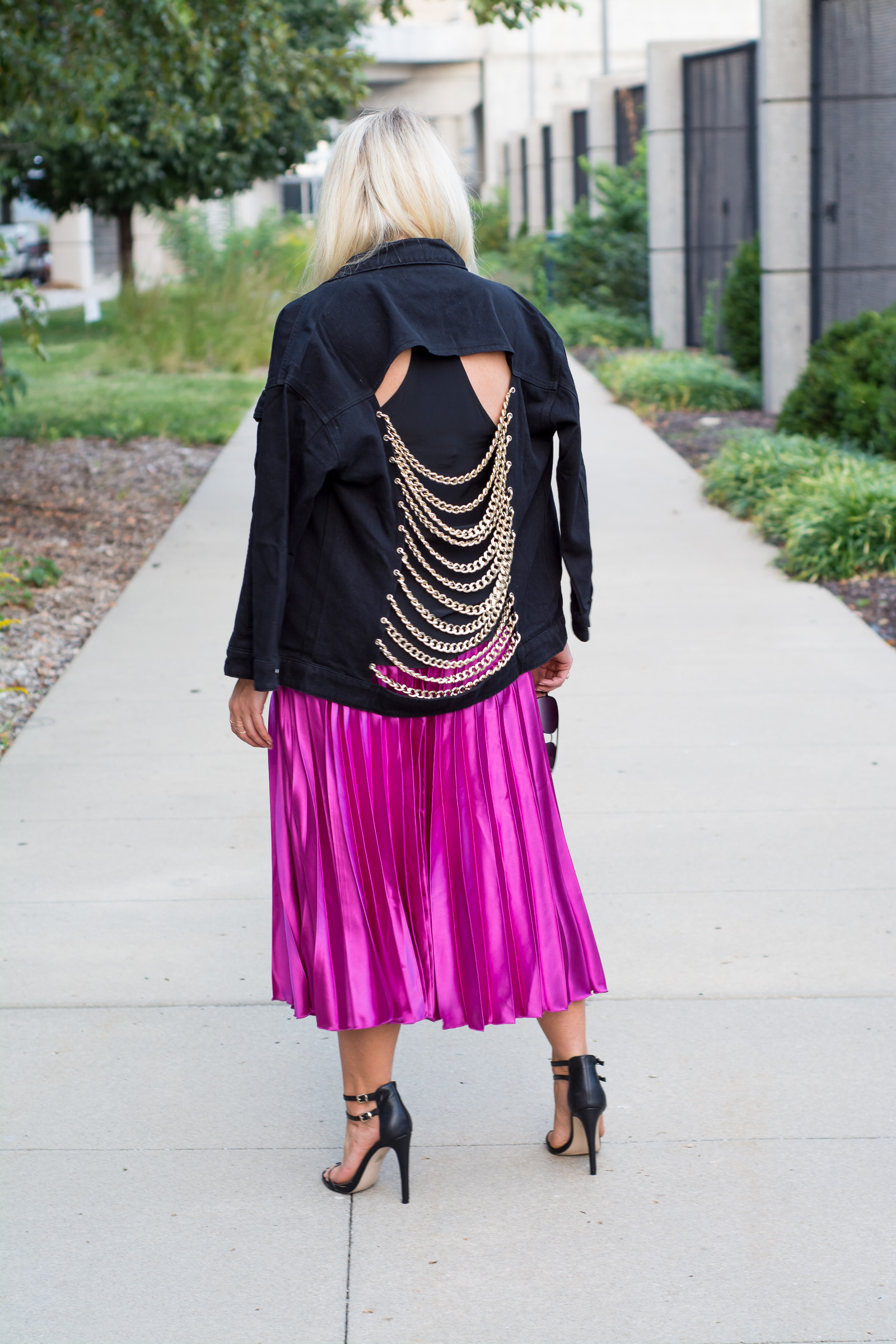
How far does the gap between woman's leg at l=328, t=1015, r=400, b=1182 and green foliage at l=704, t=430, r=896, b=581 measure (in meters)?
5.24

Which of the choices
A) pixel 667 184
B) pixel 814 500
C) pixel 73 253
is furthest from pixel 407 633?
pixel 73 253

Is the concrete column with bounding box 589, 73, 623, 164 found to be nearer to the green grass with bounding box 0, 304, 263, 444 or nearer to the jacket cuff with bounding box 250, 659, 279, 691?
the green grass with bounding box 0, 304, 263, 444

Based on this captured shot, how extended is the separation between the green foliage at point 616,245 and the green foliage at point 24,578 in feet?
38.3

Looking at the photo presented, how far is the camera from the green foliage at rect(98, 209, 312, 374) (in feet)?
55.5

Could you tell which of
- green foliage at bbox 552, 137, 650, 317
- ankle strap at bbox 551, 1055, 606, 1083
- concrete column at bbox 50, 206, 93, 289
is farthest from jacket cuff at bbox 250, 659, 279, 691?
concrete column at bbox 50, 206, 93, 289

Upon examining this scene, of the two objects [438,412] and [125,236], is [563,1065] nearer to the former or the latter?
[438,412]

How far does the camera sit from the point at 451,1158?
2.99 metres

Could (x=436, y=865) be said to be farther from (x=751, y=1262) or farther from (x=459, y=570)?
(x=751, y=1262)

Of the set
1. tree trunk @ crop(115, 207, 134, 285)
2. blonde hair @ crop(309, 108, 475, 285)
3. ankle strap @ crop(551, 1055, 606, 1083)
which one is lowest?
ankle strap @ crop(551, 1055, 606, 1083)

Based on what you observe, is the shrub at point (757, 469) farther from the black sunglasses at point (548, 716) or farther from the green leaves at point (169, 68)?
the black sunglasses at point (548, 716)

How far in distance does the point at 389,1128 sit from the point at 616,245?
56.8ft

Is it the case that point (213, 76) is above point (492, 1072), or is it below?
above

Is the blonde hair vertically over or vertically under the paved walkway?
over

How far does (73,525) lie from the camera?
9.14m
